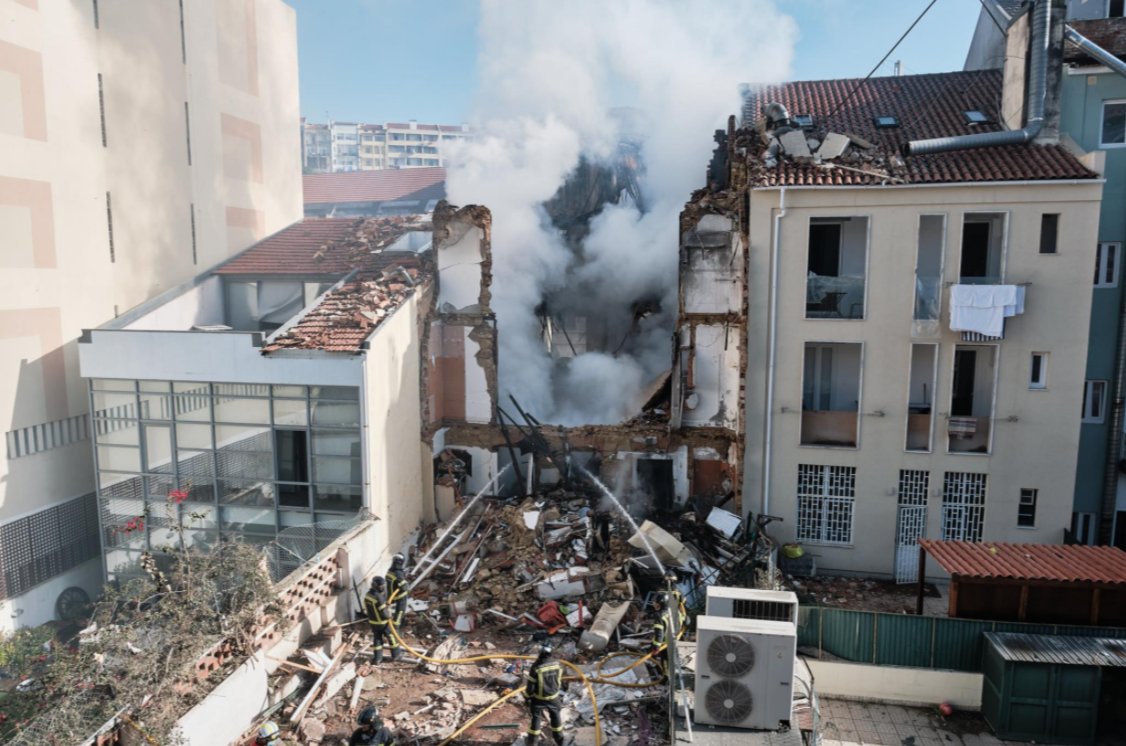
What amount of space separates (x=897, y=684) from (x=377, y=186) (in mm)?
38648

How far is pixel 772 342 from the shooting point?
1530 centimetres

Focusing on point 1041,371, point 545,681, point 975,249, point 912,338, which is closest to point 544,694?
point 545,681

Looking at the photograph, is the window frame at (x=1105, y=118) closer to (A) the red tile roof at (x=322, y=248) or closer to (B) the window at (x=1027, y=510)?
(B) the window at (x=1027, y=510)

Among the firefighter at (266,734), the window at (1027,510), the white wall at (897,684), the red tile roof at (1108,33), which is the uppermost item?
the red tile roof at (1108,33)

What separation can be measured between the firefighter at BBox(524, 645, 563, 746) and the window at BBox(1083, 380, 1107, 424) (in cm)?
1447

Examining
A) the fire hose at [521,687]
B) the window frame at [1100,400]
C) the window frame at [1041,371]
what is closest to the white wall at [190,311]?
the fire hose at [521,687]

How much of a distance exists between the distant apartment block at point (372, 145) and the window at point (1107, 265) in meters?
73.8

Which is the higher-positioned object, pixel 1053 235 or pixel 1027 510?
pixel 1053 235

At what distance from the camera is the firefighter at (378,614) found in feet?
36.2

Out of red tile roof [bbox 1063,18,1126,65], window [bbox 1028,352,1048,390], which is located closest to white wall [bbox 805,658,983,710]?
window [bbox 1028,352,1048,390]

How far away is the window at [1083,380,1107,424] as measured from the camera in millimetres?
16516

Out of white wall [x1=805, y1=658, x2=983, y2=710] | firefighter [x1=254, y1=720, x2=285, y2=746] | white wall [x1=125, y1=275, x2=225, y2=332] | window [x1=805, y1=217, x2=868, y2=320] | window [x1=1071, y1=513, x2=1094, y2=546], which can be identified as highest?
window [x1=805, y1=217, x2=868, y2=320]

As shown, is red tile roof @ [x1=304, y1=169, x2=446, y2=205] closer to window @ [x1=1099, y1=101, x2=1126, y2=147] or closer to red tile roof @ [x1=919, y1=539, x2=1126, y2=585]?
window @ [x1=1099, y1=101, x2=1126, y2=147]

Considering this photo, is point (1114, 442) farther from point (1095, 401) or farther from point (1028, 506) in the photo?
point (1028, 506)
